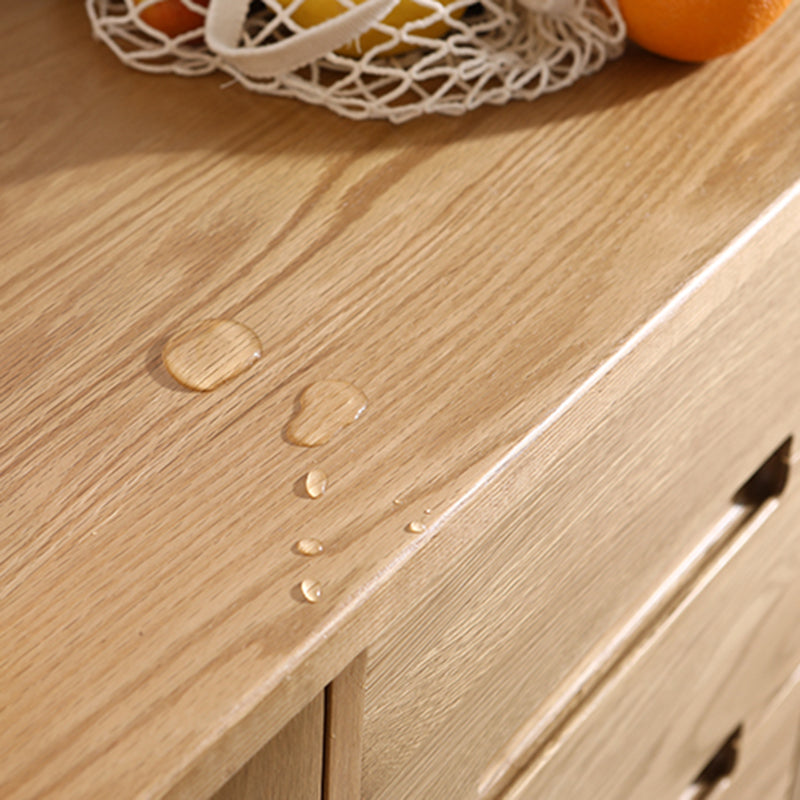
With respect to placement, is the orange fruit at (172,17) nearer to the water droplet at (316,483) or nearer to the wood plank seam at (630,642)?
the water droplet at (316,483)

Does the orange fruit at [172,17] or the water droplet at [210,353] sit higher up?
the orange fruit at [172,17]

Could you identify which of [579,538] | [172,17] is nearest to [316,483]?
[579,538]

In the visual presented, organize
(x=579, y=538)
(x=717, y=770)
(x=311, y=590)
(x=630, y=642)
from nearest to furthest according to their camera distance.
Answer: (x=311, y=590) → (x=579, y=538) → (x=630, y=642) → (x=717, y=770)

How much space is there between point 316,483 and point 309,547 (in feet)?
0.08

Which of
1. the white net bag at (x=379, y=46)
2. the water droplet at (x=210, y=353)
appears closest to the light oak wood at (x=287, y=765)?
the water droplet at (x=210, y=353)

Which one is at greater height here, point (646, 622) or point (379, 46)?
point (379, 46)

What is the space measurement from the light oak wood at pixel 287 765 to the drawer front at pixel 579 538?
0.09 ft

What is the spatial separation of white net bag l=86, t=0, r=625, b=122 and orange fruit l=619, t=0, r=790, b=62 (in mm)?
13

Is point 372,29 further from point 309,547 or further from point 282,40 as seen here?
point 309,547

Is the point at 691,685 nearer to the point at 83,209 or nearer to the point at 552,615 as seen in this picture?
the point at 552,615

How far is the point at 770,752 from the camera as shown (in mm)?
921

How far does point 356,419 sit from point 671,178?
19 cm

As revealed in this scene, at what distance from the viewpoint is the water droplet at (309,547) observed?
0.32 meters

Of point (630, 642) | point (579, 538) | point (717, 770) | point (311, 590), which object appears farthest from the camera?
point (717, 770)
